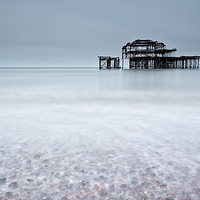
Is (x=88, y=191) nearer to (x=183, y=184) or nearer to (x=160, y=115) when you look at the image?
(x=183, y=184)

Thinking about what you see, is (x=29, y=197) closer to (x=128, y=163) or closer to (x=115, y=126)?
(x=128, y=163)

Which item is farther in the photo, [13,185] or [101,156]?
[101,156]

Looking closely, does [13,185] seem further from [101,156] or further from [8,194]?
[101,156]

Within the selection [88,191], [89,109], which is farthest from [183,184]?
[89,109]

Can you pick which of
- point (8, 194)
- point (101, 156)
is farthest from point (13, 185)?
point (101, 156)

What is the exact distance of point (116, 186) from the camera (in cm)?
135

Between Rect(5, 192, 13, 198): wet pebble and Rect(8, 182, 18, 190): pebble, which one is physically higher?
Rect(8, 182, 18, 190): pebble

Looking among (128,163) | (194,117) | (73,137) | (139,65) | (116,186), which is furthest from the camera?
(139,65)

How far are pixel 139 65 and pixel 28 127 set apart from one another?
54.0 meters

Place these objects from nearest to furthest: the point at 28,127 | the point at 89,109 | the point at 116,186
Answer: the point at 116,186
the point at 28,127
the point at 89,109

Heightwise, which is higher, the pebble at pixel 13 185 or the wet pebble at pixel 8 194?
the pebble at pixel 13 185

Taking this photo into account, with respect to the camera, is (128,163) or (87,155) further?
(87,155)

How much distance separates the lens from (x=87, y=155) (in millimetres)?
1859

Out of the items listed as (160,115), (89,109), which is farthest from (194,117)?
(89,109)
